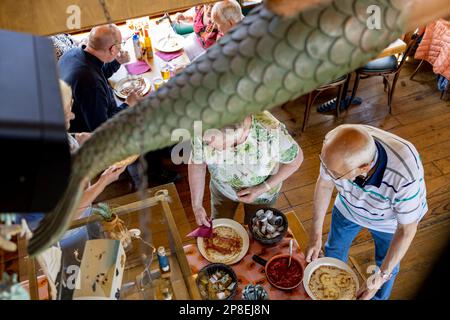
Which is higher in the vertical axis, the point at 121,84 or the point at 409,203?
the point at 121,84

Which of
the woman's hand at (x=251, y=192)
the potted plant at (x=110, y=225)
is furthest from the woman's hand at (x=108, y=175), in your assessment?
the woman's hand at (x=251, y=192)

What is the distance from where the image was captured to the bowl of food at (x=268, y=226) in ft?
7.02

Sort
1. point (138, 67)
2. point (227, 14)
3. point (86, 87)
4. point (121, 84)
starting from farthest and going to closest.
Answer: point (138, 67)
point (121, 84)
point (227, 14)
point (86, 87)

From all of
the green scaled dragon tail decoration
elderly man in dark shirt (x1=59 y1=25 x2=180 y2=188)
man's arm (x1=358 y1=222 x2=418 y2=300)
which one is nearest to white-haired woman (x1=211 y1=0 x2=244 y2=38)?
elderly man in dark shirt (x1=59 y1=25 x2=180 y2=188)

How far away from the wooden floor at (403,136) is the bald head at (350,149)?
147cm

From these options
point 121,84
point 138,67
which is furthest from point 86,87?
point 138,67

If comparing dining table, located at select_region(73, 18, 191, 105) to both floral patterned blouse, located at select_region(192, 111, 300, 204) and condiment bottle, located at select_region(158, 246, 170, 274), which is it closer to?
floral patterned blouse, located at select_region(192, 111, 300, 204)

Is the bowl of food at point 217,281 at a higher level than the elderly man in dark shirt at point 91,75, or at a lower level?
lower

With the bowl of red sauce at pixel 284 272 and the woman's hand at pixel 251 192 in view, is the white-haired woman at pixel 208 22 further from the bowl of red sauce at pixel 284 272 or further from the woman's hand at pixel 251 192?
the bowl of red sauce at pixel 284 272

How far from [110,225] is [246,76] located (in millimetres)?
1448

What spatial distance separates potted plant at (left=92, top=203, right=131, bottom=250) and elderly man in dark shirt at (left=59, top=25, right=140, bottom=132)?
1.12m

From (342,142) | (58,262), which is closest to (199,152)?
(342,142)

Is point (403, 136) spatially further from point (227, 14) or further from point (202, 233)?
point (202, 233)

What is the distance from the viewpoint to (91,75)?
282cm
